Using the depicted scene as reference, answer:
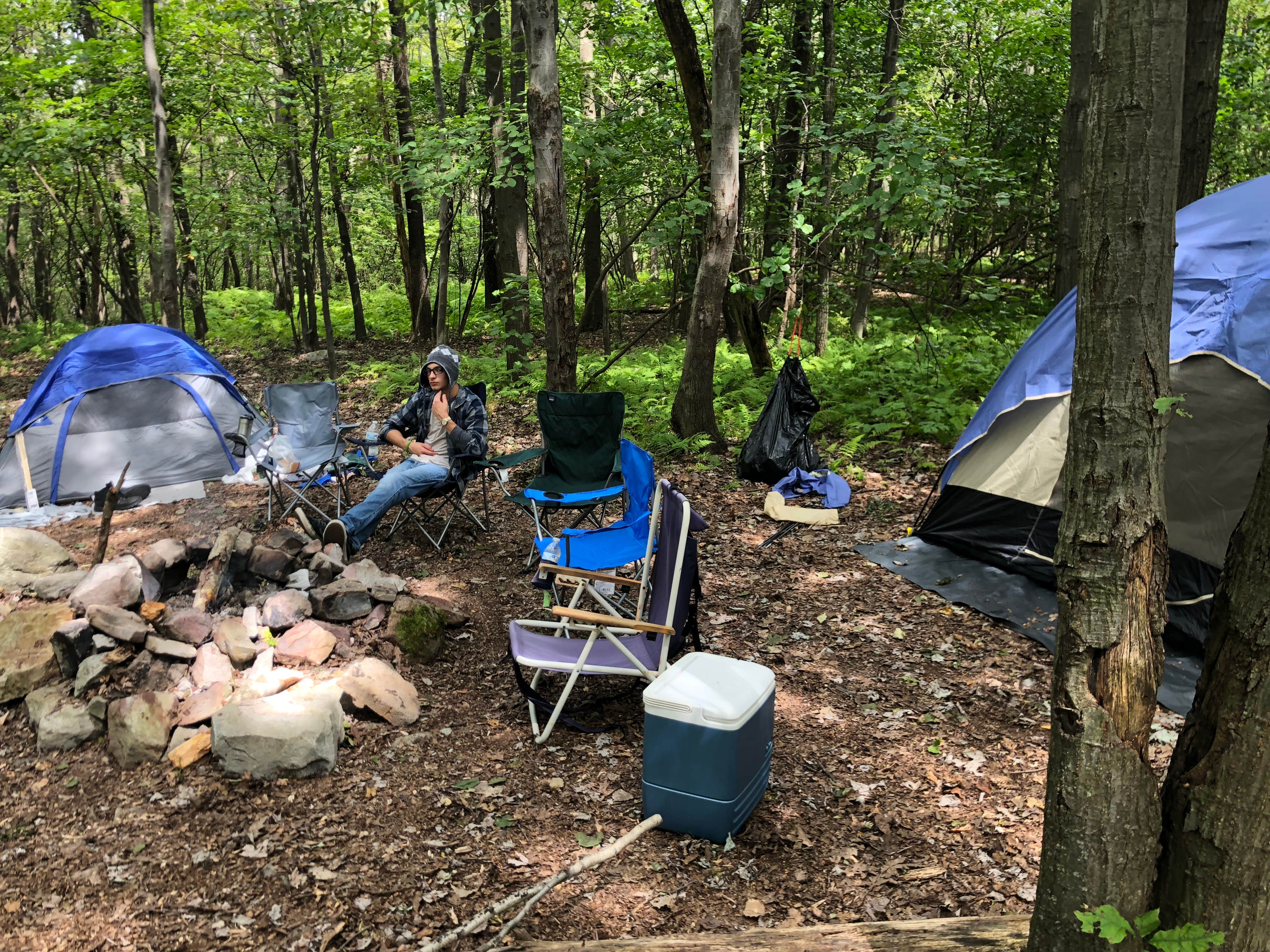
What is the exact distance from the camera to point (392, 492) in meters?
5.21

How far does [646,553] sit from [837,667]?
1.08 meters

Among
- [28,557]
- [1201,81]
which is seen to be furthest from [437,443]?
[1201,81]

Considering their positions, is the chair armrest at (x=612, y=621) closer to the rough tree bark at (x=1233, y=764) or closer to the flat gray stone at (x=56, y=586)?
the rough tree bark at (x=1233, y=764)

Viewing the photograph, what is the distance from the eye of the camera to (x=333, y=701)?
11.0 feet

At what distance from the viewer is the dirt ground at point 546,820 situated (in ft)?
8.13

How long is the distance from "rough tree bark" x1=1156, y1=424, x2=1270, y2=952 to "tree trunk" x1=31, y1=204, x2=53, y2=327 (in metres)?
22.5

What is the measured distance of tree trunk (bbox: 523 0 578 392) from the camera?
5.55 m

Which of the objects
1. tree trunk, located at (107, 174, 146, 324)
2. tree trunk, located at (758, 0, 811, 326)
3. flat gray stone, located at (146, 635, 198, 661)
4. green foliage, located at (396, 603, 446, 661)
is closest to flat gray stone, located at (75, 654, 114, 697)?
flat gray stone, located at (146, 635, 198, 661)

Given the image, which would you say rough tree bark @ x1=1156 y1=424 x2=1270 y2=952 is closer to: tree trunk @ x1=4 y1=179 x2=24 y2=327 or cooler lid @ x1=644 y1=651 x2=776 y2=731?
cooler lid @ x1=644 y1=651 x2=776 y2=731

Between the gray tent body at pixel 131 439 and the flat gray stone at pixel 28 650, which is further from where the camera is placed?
the gray tent body at pixel 131 439

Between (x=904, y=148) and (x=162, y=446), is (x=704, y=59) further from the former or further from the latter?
(x=162, y=446)

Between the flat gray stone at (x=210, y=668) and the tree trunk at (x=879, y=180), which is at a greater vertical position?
the tree trunk at (x=879, y=180)

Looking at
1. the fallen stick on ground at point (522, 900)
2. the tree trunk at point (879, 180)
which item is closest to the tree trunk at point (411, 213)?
the tree trunk at point (879, 180)

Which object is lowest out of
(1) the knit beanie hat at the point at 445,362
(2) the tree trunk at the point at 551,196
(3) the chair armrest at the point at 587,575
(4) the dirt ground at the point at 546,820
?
(4) the dirt ground at the point at 546,820
